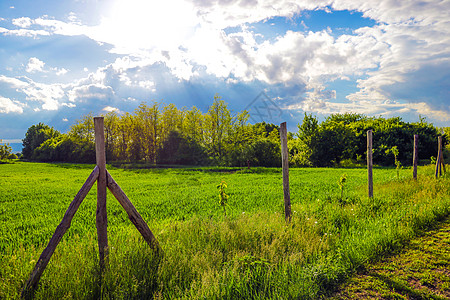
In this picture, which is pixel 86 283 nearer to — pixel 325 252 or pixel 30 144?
pixel 325 252

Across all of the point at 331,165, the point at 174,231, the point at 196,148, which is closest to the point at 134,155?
the point at 196,148

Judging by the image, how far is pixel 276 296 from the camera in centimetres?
315

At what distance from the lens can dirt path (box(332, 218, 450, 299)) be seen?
3515 millimetres

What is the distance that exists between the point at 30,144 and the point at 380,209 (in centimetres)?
8962

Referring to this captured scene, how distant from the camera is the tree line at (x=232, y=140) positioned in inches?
1206

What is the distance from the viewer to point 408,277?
3939 millimetres

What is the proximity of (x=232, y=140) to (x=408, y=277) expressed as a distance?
3255 cm

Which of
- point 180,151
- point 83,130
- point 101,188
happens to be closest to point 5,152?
point 83,130

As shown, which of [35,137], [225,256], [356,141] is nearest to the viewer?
[225,256]

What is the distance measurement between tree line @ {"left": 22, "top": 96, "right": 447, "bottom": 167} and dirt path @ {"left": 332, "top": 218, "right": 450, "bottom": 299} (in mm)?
27019

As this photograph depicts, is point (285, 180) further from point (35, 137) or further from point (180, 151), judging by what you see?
point (35, 137)

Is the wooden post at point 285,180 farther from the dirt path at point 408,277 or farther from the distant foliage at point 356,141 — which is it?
the distant foliage at point 356,141

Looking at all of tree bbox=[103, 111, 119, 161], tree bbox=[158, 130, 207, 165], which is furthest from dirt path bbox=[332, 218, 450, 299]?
tree bbox=[103, 111, 119, 161]

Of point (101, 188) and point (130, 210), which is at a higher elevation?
point (101, 188)
